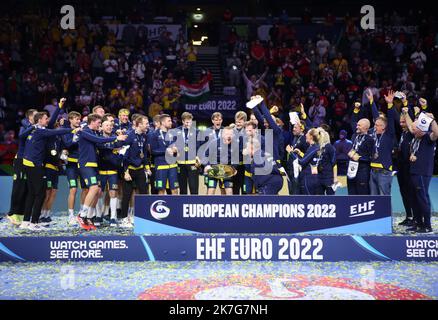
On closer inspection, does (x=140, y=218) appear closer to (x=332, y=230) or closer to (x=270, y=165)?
(x=270, y=165)

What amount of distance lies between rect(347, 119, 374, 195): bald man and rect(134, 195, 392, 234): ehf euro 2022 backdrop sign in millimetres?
1588

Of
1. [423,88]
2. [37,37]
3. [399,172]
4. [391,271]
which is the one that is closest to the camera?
[391,271]

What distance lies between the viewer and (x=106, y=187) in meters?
10.0

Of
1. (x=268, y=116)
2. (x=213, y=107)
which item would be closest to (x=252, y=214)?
(x=268, y=116)

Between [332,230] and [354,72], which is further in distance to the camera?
[354,72]

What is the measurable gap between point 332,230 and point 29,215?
16.5ft

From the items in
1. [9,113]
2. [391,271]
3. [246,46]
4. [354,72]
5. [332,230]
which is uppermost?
[246,46]

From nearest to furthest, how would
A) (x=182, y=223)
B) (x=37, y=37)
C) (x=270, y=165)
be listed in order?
1. (x=182, y=223)
2. (x=270, y=165)
3. (x=37, y=37)

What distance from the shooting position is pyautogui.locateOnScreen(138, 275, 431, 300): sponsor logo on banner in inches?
245

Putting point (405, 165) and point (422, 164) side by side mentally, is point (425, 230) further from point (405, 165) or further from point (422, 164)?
point (405, 165)

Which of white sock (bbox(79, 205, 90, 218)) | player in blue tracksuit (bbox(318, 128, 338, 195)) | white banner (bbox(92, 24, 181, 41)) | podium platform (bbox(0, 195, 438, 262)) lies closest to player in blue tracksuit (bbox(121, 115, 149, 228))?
white sock (bbox(79, 205, 90, 218))

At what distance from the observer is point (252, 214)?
8094 mm

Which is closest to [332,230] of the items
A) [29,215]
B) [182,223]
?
[182,223]

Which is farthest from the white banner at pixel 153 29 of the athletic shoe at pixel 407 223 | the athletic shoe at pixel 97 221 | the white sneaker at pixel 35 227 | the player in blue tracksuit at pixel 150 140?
the athletic shoe at pixel 407 223
